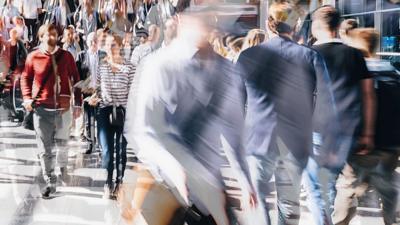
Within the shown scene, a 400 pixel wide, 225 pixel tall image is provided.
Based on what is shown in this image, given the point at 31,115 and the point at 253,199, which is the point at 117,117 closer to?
the point at 31,115

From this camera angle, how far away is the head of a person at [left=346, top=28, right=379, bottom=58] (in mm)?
2270

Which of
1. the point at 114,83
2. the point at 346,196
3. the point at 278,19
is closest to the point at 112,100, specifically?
the point at 114,83

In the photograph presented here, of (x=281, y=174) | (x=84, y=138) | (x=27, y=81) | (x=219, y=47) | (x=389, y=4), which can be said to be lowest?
(x=281, y=174)

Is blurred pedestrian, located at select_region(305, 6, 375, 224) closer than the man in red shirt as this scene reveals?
Yes

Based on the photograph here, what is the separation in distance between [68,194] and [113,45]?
0.59 metres

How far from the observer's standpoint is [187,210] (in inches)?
91.7

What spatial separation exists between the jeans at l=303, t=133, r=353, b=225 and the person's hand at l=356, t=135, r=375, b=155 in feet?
0.12

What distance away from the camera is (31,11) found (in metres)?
2.44

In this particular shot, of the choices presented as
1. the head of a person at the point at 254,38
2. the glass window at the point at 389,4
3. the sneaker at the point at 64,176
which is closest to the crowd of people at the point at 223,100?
the head of a person at the point at 254,38

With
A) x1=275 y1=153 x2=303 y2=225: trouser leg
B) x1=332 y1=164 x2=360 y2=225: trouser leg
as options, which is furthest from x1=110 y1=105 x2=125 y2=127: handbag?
x1=332 y1=164 x2=360 y2=225: trouser leg

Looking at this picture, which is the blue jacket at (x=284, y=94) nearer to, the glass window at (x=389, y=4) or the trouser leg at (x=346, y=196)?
the trouser leg at (x=346, y=196)

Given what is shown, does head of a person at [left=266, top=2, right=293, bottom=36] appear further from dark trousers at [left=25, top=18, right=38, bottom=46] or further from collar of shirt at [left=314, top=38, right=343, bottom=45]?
dark trousers at [left=25, top=18, right=38, bottom=46]

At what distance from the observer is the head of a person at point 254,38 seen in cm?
229

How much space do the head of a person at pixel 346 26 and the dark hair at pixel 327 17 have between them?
3cm
